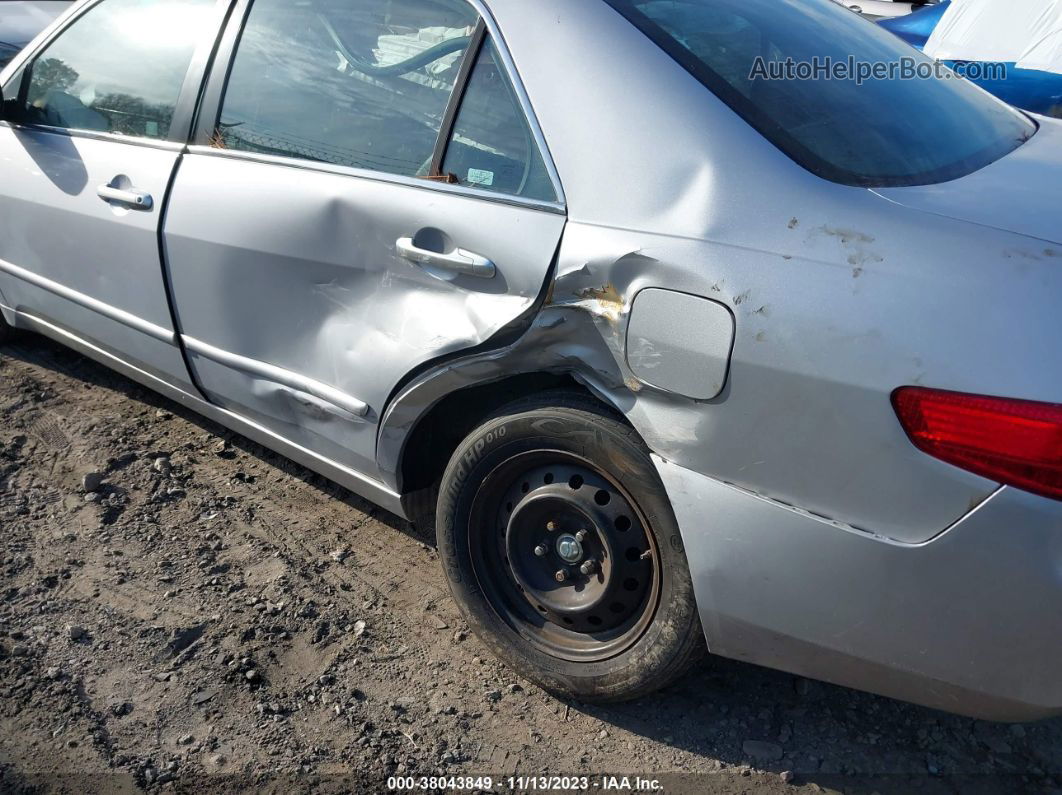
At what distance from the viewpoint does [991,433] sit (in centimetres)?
156

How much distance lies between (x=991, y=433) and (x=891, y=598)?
361 millimetres

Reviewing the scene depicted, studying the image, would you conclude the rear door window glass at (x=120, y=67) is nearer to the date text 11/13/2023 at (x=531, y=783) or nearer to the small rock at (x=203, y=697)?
the small rock at (x=203, y=697)

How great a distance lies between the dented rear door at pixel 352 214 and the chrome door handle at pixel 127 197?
0.11 metres

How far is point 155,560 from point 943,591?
2.19 meters

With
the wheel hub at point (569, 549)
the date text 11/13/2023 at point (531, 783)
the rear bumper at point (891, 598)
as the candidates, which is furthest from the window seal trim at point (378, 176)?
the date text 11/13/2023 at point (531, 783)

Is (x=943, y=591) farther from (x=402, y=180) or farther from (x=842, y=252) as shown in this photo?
(x=402, y=180)

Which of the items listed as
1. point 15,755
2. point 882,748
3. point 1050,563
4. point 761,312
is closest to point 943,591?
point 1050,563

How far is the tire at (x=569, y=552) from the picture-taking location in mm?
2047

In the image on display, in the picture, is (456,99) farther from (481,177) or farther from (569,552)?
(569,552)

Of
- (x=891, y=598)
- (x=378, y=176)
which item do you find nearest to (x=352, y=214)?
(x=378, y=176)

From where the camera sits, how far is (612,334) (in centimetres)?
193

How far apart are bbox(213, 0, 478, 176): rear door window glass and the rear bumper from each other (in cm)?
108

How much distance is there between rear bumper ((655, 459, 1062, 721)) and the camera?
1.59 m

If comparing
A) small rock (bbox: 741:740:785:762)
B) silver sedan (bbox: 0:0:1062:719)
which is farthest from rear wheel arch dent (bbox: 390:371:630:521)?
small rock (bbox: 741:740:785:762)
